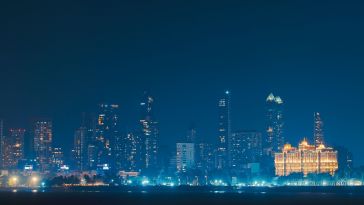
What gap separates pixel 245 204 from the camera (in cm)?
16300

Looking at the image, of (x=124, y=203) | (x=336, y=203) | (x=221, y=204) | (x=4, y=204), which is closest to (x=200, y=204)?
(x=221, y=204)

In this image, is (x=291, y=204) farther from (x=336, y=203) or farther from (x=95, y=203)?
(x=95, y=203)

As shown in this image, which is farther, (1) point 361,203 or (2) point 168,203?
(2) point 168,203

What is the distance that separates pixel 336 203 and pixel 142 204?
35235mm

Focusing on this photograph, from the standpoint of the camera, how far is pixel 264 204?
16100 centimetres

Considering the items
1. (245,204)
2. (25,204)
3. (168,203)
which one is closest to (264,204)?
(245,204)

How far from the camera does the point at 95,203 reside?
16250 cm

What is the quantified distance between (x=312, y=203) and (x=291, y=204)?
15.4 ft

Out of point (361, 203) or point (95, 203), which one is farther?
point (95, 203)

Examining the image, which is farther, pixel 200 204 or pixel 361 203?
pixel 200 204

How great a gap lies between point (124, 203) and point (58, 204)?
12015 millimetres

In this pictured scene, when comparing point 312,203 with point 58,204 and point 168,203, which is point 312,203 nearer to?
point 168,203

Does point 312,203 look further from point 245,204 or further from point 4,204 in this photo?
point 4,204

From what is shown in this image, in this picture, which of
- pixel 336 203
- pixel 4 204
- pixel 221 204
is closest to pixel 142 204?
pixel 221 204
